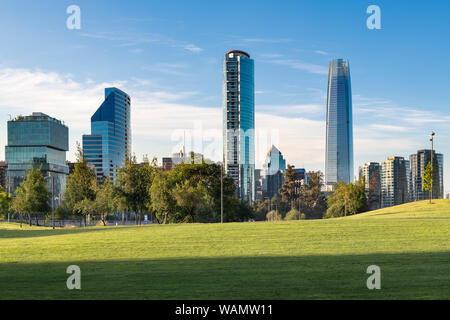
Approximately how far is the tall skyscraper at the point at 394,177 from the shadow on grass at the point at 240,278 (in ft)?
558

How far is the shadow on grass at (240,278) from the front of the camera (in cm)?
1072

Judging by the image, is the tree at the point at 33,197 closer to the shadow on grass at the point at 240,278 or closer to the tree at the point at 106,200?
the tree at the point at 106,200

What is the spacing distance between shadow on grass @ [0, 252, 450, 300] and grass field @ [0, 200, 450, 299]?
0.03m

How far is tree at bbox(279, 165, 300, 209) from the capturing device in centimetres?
10829

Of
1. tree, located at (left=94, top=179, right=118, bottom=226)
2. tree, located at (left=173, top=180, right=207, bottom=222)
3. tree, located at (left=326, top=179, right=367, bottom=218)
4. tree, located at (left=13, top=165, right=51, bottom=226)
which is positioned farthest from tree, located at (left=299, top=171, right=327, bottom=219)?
tree, located at (left=13, top=165, right=51, bottom=226)

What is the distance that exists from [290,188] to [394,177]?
3644 inches

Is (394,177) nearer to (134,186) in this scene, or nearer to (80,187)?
(134,186)

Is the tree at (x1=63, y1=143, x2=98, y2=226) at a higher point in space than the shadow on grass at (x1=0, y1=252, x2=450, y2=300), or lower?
higher

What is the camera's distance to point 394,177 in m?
182

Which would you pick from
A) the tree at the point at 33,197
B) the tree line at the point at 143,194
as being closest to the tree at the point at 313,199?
the tree line at the point at 143,194

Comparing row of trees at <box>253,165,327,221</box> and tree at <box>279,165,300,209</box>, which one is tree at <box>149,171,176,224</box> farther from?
tree at <box>279,165,300,209</box>

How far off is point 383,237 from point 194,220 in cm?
3739
